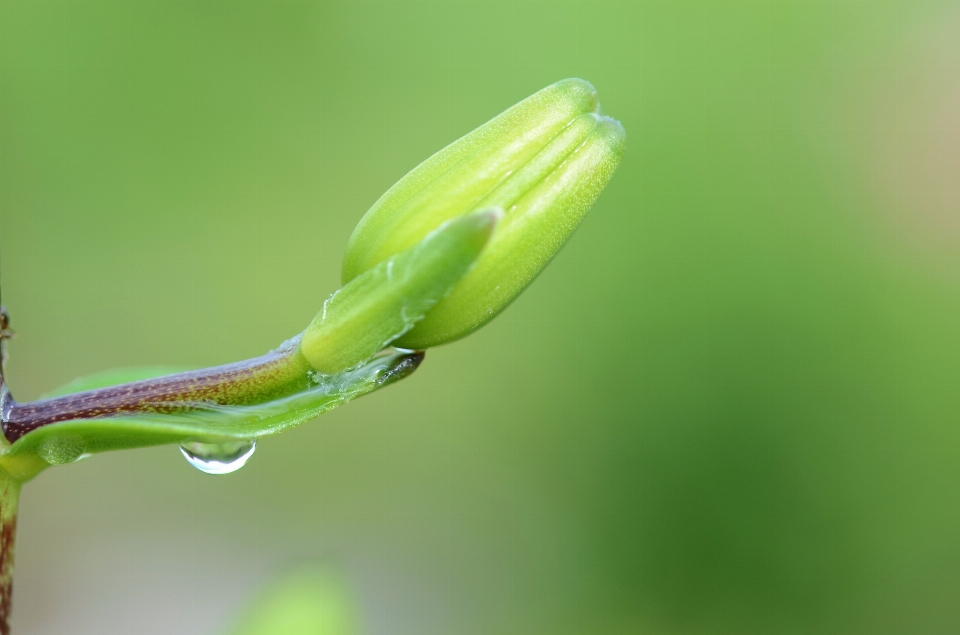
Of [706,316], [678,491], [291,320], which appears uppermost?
[291,320]

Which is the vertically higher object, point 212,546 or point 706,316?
point 706,316

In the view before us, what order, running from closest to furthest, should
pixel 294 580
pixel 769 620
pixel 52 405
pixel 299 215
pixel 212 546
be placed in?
pixel 52 405, pixel 294 580, pixel 769 620, pixel 212 546, pixel 299 215

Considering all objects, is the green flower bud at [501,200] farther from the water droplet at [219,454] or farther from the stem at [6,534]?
the stem at [6,534]

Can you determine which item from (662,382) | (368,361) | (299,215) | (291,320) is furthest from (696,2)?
(368,361)

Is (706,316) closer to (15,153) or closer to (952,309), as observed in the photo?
(952,309)

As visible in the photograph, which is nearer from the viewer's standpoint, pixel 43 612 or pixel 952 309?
pixel 43 612

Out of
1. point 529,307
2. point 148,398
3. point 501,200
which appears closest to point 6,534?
point 148,398

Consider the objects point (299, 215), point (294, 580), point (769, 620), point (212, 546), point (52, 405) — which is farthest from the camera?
point (299, 215)
